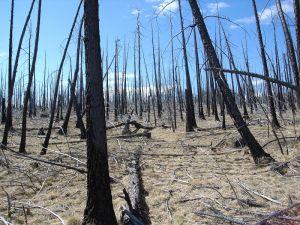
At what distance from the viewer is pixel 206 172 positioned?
28.2ft

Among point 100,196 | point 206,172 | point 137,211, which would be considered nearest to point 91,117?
point 100,196

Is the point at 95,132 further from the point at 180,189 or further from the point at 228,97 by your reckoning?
the point at 228,97

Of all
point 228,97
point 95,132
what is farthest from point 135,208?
point 228,97

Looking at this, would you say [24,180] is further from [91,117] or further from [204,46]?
[204,46]

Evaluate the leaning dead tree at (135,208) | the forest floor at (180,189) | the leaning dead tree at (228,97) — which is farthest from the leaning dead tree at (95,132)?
the leaning dead tree at (228,97)

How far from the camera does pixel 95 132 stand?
15.9 feet

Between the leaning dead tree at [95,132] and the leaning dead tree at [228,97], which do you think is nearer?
the leaning dead tree at [95,132]

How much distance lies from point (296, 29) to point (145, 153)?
610 cm

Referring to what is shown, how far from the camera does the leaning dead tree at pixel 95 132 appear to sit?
4.87 m

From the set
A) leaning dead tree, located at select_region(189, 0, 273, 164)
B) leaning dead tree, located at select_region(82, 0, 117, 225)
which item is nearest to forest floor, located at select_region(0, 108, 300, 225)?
leaning dead tree, located at select_region(189, 0, 273, 164)

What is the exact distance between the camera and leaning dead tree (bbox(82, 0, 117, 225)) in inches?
192

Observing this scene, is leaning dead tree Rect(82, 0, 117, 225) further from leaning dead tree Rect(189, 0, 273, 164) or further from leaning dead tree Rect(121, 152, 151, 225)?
leaning dead tree Rect(189, 0, 273, 164)

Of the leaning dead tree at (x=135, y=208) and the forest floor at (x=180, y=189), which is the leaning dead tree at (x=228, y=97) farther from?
the leaning dead tree at (x=135, y=208)

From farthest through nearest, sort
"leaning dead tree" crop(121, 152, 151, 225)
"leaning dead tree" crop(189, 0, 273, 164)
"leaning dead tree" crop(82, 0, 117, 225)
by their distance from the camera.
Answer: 1. "leaning dead tree" crop(189, 0, 273, 164)
2. "leaning dead tree" crop(121, 152, 151, 225)
3. "leaning dead tree" crop(82, 0, 117, 225)
